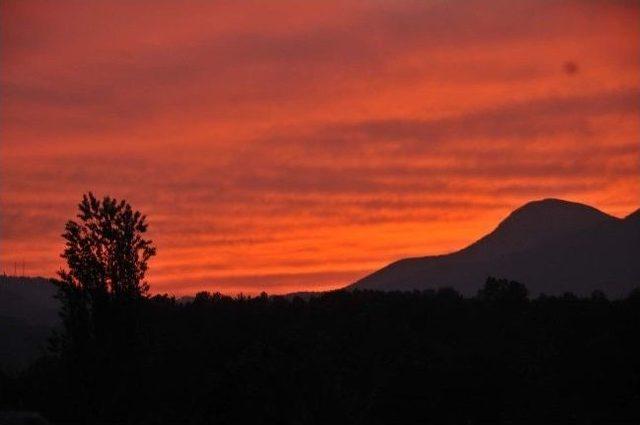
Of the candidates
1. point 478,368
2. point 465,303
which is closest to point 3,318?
point 465,303

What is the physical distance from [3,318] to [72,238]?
165 m

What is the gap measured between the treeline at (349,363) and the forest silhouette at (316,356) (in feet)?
0.31

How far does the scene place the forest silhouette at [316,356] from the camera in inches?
1553

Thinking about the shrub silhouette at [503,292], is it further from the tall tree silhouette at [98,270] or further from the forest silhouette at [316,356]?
the tall tree silhouette at [98,270]

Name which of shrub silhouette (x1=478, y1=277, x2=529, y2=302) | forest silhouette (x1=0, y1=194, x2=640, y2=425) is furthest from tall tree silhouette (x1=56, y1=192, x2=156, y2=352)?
shrub silhouette (x1=478, y1=277, x2=529, y2=302)

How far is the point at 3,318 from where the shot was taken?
197125 millimetres

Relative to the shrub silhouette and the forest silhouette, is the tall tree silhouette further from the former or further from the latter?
the shrub silhouette

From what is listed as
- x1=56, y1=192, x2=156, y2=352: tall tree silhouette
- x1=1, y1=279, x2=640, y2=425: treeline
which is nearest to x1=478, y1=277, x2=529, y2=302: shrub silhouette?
x1=1, y1=279, x2=640, y2=425: treeline

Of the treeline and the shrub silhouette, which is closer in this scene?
the treeline

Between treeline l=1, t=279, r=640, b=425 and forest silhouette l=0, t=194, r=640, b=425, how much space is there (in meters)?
0.10

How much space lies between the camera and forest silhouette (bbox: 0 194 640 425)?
39438mm

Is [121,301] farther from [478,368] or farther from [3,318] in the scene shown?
[3,318]

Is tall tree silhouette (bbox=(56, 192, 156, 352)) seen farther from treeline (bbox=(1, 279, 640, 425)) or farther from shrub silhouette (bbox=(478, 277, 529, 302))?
shrub silhouette (bbox=(478, 277, 529, 302))

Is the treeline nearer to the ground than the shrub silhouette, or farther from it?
nearer to the ground
